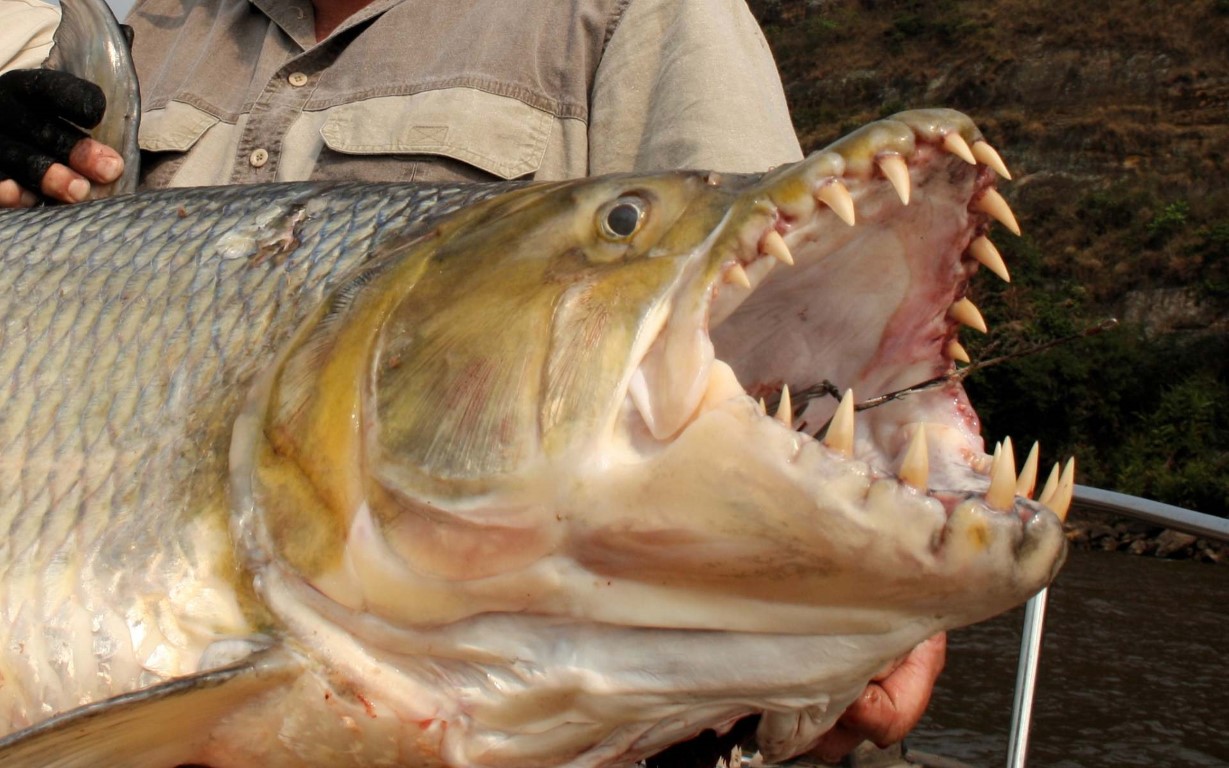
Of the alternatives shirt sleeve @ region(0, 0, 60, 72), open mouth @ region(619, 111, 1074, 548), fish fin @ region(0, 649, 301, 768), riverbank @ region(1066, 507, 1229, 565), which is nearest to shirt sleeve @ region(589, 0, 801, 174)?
open mouth @ region(619, 111, 1074, 548)

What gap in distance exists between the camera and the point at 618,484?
60.3 inches

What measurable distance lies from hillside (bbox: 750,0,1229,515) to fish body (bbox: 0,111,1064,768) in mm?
21993

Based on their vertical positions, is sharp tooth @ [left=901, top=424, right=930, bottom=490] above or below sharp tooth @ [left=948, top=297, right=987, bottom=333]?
above

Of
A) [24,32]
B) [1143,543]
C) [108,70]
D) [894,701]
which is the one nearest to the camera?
[894,701]

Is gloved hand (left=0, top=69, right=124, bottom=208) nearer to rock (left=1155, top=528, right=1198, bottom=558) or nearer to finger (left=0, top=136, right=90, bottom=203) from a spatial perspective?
finger (left=0, top=136, right=90, bottom=203)

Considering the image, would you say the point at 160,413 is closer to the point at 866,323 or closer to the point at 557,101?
the point at 866,323

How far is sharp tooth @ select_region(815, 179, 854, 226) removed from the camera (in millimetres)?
1602

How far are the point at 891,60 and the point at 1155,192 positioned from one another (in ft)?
61.1

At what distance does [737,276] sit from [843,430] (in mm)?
247

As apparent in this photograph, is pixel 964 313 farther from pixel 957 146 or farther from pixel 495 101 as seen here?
pixel 495 101

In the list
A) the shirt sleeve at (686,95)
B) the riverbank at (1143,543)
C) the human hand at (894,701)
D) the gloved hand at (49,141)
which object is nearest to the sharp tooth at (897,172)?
the human hand at (894,701)

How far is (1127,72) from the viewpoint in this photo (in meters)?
46.7

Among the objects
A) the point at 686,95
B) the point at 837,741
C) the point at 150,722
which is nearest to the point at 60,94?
the point at 686,95

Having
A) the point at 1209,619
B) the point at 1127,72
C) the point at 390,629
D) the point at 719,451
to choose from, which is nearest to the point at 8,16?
the point at 390,629
